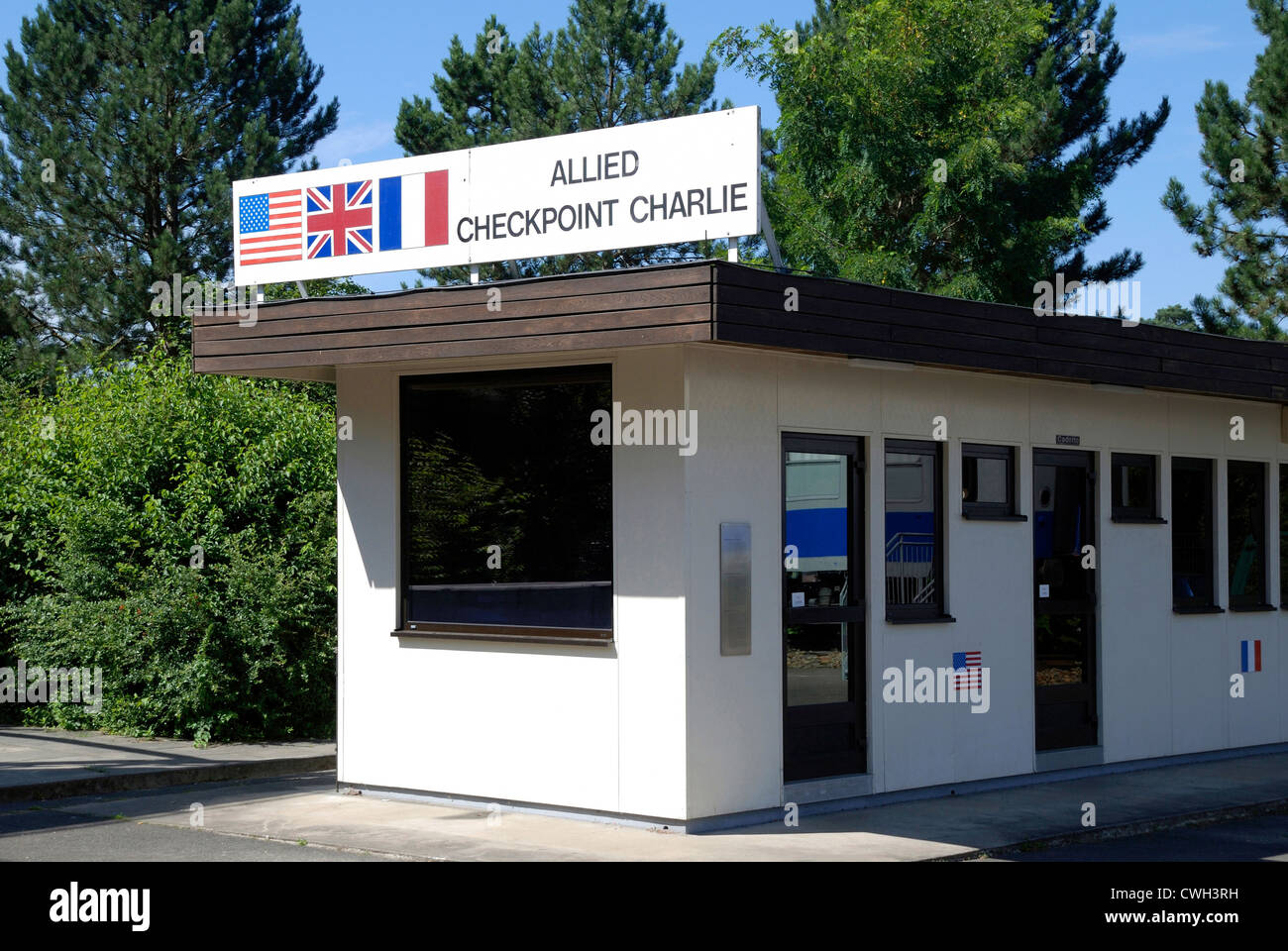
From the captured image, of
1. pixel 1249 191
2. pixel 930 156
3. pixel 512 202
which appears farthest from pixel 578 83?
pixel 512 202

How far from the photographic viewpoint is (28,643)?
575 inches

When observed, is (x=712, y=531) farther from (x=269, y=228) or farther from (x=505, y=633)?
(x=269, y=228)

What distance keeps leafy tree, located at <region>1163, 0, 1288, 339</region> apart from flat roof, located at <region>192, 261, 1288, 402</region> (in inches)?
809

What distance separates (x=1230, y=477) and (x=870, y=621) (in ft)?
17.7

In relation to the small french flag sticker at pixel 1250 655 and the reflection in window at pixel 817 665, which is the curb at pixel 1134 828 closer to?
the reflection in window at pixel 817 665

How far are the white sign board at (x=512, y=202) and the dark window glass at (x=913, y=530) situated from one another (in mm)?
2489

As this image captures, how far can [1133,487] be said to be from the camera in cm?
1300

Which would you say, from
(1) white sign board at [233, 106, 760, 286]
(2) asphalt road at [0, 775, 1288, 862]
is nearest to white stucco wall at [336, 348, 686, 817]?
(1) white sign board at [233, 106, 760, 286]

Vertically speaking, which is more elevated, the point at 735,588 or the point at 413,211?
the point at 413,211

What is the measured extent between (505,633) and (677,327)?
103 inches

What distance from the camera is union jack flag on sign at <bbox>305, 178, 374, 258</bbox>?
1087 centimetres

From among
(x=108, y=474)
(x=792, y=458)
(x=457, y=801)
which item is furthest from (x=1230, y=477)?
(x=108, y=474)

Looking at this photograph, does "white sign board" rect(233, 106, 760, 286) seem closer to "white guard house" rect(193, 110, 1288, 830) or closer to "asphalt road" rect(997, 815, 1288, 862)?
"white guard house" rect(193, 110, 1288, 830)

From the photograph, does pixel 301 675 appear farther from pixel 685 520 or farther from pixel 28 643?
pixel 685 520
